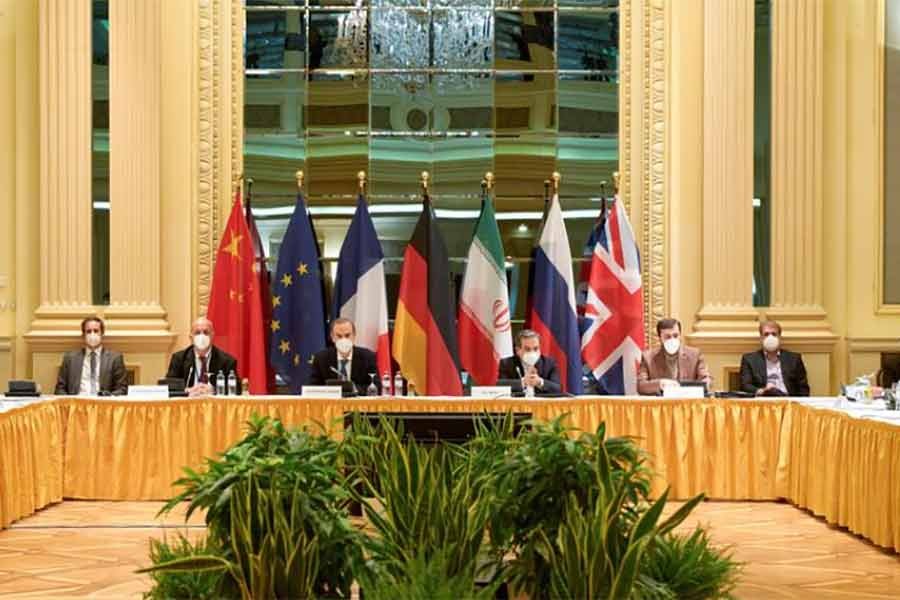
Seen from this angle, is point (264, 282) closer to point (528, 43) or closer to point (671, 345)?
point (528, 43)

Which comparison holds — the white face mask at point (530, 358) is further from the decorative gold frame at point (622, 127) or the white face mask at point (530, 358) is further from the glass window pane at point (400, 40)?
the glass window pane at point (400, 40)

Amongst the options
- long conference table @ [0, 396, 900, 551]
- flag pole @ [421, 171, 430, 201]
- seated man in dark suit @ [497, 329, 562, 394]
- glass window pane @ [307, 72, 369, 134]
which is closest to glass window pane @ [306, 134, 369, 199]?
glass window pane @ [307, 72, 369, 134]

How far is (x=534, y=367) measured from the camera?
8.44m

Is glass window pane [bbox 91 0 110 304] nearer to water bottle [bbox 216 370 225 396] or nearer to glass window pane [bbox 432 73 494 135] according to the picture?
water bottle [bbox 216 370 225 396]

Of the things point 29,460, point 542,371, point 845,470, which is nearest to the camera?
point 845,470

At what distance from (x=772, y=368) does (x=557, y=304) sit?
1610mm

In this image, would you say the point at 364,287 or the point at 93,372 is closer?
the point at 93,372

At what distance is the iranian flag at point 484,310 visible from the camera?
9.86 m

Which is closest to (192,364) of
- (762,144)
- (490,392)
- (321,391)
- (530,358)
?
(321,391)

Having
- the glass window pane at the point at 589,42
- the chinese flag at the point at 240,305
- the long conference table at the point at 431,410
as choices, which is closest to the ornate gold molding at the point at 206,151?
the chinese flag at the point at 240,305

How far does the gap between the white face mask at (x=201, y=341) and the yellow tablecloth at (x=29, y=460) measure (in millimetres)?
1045

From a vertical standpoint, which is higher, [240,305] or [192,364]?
[240,305]

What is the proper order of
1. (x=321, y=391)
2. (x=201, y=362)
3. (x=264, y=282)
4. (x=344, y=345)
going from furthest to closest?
(x=264, y=282)
(x=201, y=362)
(x=344, y=345)
(x=321, y=391)

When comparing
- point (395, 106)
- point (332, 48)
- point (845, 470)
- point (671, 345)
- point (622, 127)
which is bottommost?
point (845, 470)
